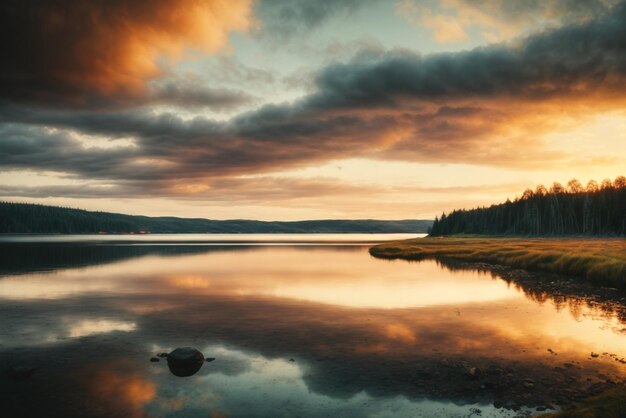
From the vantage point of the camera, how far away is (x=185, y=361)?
770 inches

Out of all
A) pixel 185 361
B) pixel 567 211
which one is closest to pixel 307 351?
pixel 185 361

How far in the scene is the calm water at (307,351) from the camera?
15547 mm

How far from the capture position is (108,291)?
4466 cm

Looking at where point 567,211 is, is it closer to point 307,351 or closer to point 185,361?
point 307,351

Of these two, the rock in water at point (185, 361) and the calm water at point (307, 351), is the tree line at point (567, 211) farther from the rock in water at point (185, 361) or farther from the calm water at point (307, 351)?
the rock in water at point (185, 361)

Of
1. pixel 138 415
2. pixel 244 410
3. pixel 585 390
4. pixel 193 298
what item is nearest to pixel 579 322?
pixel 585 390

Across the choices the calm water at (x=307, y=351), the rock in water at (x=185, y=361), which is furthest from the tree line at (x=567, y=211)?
the rock in water at (x=185, y=361)

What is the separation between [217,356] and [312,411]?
822 cm

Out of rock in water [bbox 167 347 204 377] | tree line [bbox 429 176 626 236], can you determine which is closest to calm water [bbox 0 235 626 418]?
rock in water [bbox 167 347 204 377]

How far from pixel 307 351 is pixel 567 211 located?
16412 cm

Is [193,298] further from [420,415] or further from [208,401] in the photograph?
[420,415]

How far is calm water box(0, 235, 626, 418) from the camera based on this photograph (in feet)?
51.0

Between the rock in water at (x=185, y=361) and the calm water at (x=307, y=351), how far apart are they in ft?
1.47

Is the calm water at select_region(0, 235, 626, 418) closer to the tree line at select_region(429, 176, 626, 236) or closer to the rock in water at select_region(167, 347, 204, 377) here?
the rock in water at select_region(167, 347, 204, 377)
